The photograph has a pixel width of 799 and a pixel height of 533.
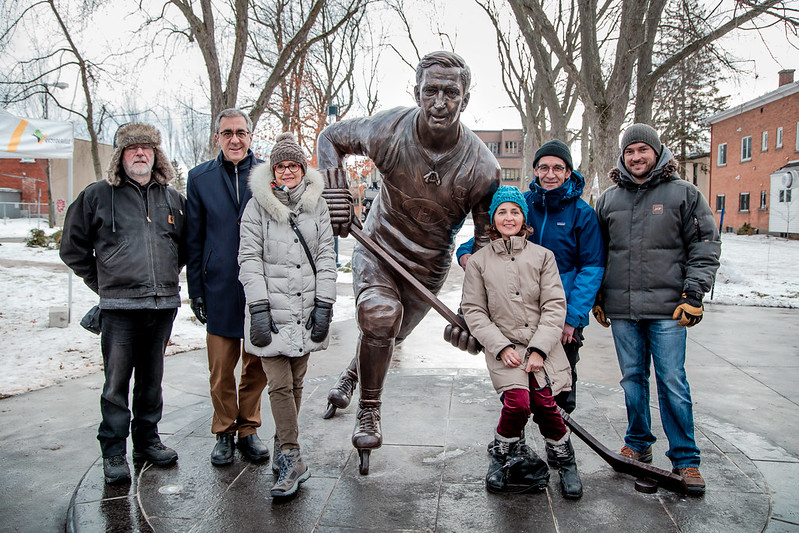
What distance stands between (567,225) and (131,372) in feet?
8.44

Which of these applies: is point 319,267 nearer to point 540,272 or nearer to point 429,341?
point 540,272

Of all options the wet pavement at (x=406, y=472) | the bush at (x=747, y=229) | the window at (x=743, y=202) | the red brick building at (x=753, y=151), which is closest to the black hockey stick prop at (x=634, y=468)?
the wet pavement at (x=406, y=472)

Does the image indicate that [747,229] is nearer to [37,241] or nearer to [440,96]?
[37,241]

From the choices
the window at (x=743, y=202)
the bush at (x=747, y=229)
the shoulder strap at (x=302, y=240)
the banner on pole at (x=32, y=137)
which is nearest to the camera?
the shoulder strap at (x=302, y=240)

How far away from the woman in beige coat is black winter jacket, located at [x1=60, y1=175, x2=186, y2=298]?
67.9 inches

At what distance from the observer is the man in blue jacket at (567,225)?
10.4 ft

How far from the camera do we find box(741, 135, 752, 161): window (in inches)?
1180

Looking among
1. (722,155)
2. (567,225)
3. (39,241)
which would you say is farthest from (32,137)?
(722,155)

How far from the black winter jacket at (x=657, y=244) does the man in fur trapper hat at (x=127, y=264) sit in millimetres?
2508

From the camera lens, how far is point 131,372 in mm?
3396

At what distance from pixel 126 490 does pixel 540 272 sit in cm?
242

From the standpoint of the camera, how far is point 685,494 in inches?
118

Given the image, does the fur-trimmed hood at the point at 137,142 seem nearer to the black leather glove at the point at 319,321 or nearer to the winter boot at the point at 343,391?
the black leather glove at the point at 319,321

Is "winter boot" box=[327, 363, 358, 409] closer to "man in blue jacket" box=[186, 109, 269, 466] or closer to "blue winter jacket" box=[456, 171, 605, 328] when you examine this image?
"man in blue jacket" box=[186, 109, 269, 466]
